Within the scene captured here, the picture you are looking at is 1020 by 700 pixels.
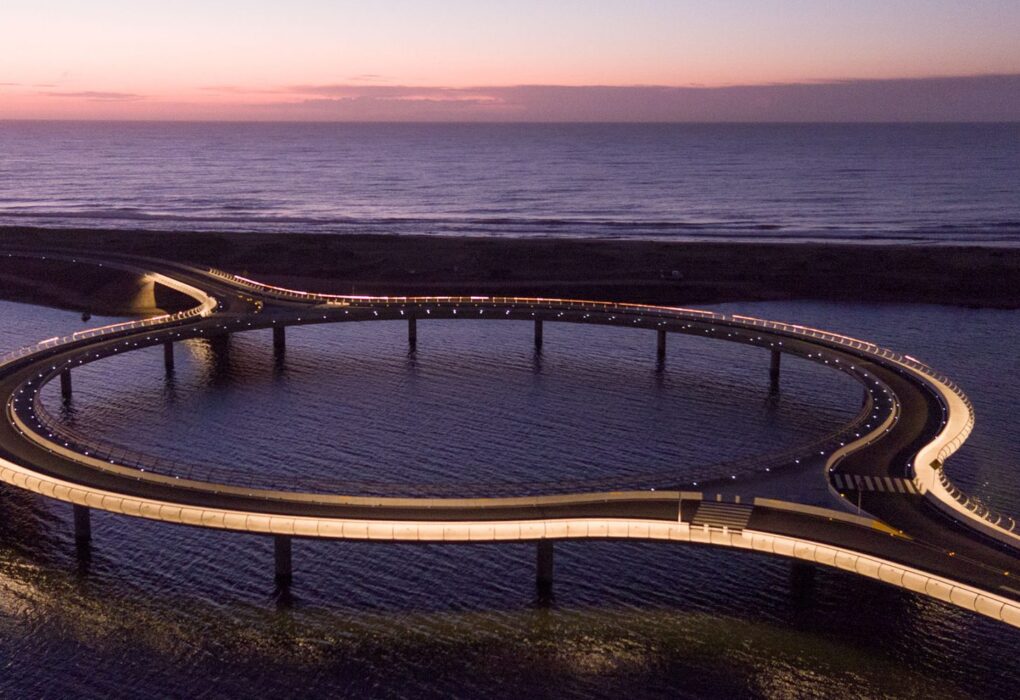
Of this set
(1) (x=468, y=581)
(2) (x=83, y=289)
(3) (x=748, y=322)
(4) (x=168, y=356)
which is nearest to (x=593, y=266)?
(3) (x=748, y=322)

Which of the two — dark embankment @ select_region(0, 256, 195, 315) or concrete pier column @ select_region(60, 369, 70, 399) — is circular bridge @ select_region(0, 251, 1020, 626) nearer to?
concrete pier column @ select_region(60, 369, 70, 399)

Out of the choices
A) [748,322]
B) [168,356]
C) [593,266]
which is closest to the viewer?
[168,356]

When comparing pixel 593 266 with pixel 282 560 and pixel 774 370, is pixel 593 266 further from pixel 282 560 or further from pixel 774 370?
pixel 282 560

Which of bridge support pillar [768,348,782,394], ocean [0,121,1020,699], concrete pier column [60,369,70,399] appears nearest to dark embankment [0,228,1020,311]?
bridge support pillar [768,348,782,394]

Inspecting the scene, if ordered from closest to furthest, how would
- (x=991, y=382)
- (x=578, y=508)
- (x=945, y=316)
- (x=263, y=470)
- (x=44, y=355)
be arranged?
(x=578, y=508)
(x=263, y=470)
(x=44, y=355)
(x=991, y=382)
(x=945, y=316)

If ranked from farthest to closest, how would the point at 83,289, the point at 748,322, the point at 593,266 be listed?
the point at 593,266, the point at 83,289, the point at 748,322

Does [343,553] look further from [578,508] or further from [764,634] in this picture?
[764,634]

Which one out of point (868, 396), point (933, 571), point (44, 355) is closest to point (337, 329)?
point (44, 355)
